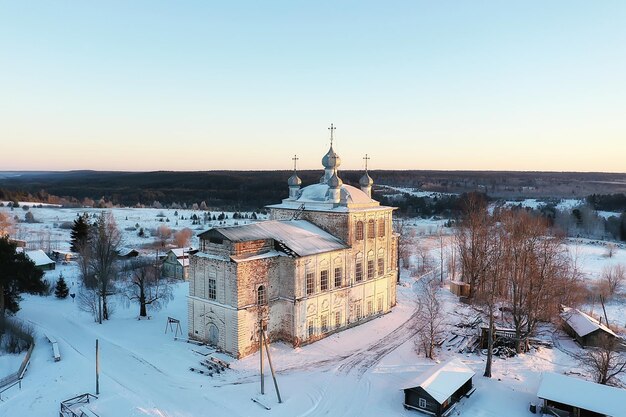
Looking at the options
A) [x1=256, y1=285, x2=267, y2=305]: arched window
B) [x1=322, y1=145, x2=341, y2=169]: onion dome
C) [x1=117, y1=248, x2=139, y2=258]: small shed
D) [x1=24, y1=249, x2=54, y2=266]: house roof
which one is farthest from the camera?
[x1=117, y1=248, x2=139, y2=258]: small shed

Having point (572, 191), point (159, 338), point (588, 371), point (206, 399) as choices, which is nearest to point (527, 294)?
point (588, 371)

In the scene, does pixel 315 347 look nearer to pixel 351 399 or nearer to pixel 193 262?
pixel 351 399

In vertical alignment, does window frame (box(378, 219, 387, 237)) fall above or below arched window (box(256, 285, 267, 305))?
above

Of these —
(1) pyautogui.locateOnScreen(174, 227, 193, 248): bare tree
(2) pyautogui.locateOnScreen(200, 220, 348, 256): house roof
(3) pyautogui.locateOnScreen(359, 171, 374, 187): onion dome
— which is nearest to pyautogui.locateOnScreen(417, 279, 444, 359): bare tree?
(2) pyautogui.locateOnScreen(200, 220, 348, 256): house roof

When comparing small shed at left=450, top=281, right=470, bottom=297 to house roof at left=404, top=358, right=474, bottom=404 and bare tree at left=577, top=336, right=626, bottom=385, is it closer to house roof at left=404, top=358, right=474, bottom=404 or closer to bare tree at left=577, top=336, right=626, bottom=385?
bare tree at left=577, top=336, right=626, bottom=385

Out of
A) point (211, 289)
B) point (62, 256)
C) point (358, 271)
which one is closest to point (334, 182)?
point (358, 271)

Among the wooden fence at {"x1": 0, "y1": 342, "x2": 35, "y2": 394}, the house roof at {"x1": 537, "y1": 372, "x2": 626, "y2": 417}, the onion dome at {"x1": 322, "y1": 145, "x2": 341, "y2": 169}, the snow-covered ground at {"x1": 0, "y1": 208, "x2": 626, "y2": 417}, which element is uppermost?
the onion dome at {"x1": 322, "y1": 145, "x2": 341, "y2": 169}

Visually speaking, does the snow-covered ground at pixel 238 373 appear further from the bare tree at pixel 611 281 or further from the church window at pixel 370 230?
A: the bare tree at pixel 611 281
